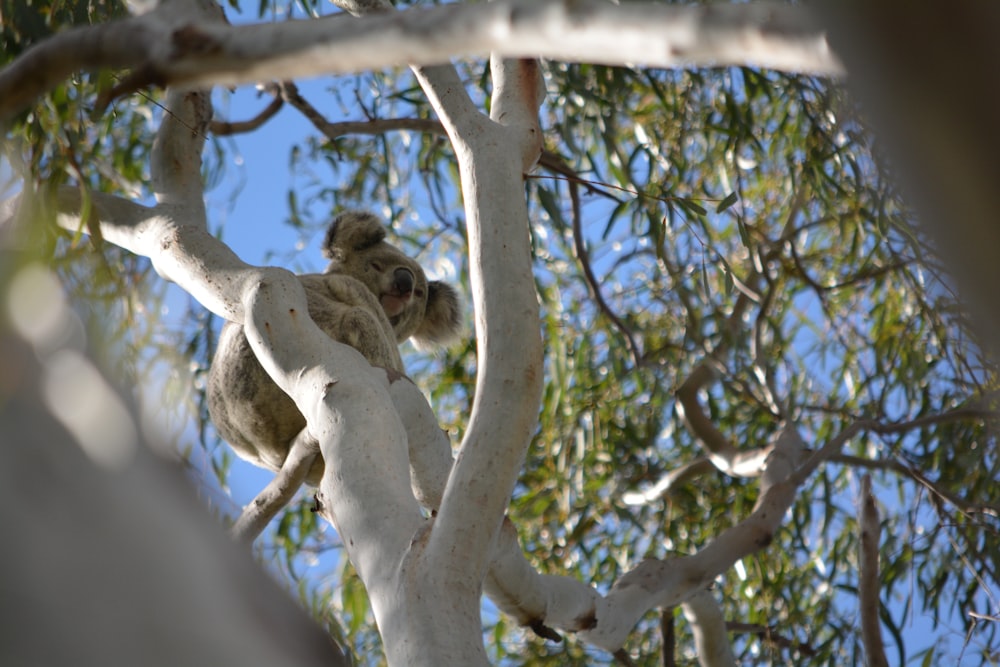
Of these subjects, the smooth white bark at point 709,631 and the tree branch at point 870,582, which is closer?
the tree branch at point 870,582

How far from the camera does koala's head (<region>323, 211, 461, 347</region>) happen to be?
12.9ft

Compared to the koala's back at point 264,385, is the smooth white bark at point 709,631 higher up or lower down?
lower down

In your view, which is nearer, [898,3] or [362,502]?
[898,3]

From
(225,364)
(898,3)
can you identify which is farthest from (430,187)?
(898,3)

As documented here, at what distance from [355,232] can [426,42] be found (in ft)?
10.4

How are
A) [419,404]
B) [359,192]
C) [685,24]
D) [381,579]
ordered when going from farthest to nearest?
[359,192], [419,404], [381,579], [685,24]

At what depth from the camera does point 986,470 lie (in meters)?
3.13

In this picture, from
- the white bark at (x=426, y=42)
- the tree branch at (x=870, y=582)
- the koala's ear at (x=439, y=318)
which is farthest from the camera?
the koala's ear at (x=439, y=318)

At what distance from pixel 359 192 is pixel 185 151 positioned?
6.19 ft

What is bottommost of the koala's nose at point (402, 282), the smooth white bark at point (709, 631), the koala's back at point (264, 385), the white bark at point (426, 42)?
the white bark at point (426, 42)

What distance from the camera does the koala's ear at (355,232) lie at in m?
3.96

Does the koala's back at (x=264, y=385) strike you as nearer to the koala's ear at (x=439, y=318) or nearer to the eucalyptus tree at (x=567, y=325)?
Answer: the eucalyptus tree at (x=567, y=325)

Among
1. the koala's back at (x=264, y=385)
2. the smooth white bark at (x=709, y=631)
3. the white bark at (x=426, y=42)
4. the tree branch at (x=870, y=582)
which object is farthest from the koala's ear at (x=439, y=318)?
the white bark at (x=426, y=42)

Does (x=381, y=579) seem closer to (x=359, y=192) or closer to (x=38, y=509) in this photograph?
(x=38, y=509)
